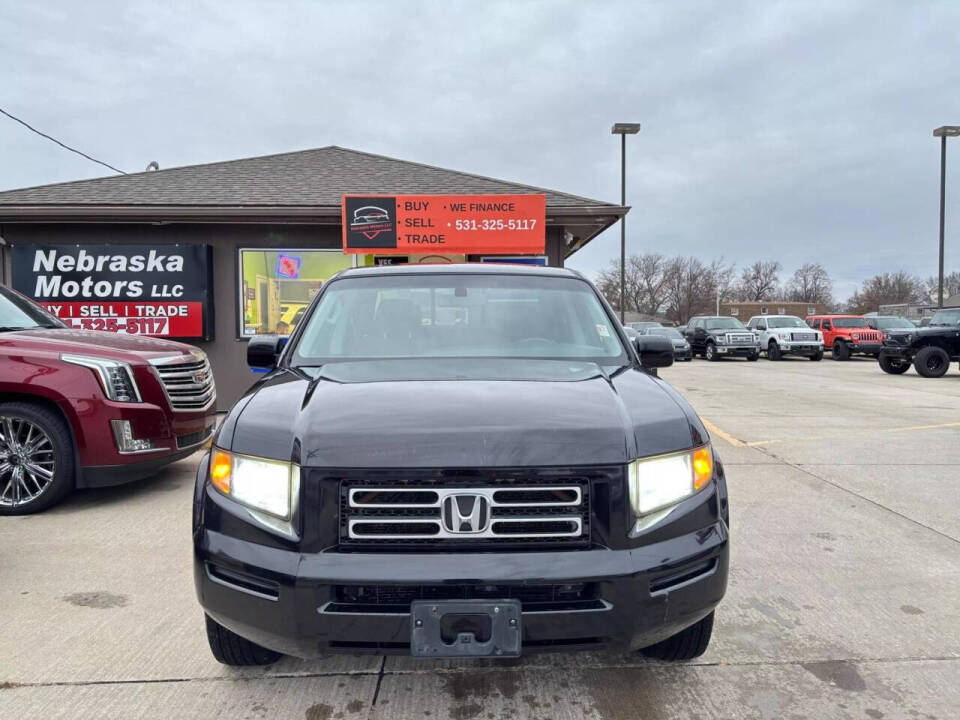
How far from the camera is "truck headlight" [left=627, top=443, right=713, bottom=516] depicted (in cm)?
223

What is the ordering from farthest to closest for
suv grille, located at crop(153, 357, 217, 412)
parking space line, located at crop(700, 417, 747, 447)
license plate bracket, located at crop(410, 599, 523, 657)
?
parking space line, located at crop(700, 417, 747, 447) → suv grille, located at crop(153, 357, 217, 412) → license plate bracket, located at crop(410, 599, 523, 657)

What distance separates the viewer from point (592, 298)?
383cm

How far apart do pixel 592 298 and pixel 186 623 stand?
2.65 m

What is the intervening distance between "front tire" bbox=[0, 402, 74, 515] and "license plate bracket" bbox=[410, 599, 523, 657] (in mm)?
4035

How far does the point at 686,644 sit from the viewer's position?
9.00 feet

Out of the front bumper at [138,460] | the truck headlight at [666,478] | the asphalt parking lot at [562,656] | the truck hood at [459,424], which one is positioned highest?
the truck hood at [459,424]

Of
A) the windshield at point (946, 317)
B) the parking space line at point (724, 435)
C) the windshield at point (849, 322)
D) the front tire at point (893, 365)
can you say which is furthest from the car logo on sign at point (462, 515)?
the windshield at point (849, 322)

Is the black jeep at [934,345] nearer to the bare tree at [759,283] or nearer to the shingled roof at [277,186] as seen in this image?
the shingled roof at [277,186]

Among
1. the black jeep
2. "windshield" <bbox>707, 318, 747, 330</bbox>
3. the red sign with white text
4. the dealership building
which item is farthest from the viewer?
"windshield" <bbox>707, 318, 747, 330</bbox>

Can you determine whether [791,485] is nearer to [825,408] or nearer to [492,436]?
[492,436]

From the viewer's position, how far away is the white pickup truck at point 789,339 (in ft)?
82.7

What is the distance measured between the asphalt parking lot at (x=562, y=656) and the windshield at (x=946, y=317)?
47.6ft

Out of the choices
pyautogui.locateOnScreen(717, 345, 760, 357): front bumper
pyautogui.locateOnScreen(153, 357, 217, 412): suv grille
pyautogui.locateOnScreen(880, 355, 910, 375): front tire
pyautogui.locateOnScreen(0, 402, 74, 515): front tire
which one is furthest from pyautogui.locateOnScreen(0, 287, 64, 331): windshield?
pyautogui.locateOnScreen(717, 345, 760, 357): front bumper

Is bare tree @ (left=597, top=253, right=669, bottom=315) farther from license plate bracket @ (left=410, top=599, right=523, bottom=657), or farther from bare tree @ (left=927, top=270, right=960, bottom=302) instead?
license plate bracket @ (left=410, top=599, right=523, bottom=657)
